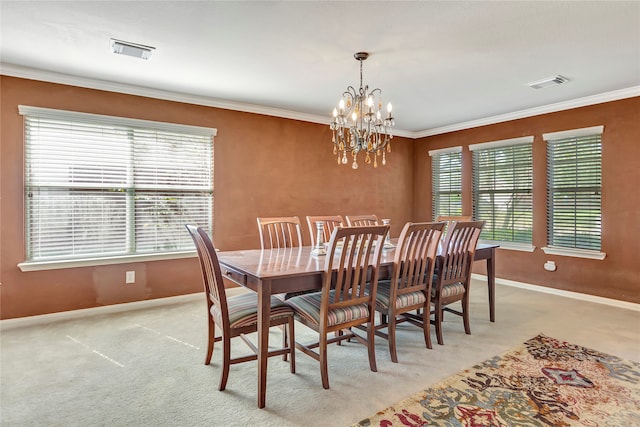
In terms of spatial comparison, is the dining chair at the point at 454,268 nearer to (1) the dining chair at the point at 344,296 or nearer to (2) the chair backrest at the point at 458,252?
(2) the chair backrest at the point at 458,252

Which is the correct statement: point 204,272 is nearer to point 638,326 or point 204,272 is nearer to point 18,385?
point 18,385

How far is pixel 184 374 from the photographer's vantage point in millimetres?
2377

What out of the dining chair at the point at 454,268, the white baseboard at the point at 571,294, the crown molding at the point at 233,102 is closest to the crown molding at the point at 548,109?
the crown molding at the point at 233,102

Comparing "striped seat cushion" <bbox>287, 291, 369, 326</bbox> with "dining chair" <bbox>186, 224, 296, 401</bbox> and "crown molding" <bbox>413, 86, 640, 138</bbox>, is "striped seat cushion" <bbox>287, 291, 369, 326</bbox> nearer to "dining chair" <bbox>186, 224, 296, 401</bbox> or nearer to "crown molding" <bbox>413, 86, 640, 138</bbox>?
"dining chair" <bbox>186, 224, 296, 401</bbox>

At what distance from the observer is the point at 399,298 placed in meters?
2.62

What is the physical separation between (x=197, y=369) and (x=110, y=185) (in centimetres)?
227

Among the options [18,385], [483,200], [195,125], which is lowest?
[18,385]

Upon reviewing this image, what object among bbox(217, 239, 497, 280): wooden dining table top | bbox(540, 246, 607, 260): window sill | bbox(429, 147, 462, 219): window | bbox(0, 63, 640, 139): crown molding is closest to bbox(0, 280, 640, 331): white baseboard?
bbox(540, 246, 607, 260): window sill

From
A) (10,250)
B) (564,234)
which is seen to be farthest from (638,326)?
(10,250)

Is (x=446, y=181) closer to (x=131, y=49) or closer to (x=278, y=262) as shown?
(x=278, y=262)

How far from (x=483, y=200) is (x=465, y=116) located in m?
1.27

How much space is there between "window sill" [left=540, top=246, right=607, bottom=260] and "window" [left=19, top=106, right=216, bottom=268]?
4307mm

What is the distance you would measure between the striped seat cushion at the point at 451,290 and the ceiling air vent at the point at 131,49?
304cm

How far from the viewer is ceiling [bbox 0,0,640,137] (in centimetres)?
228
